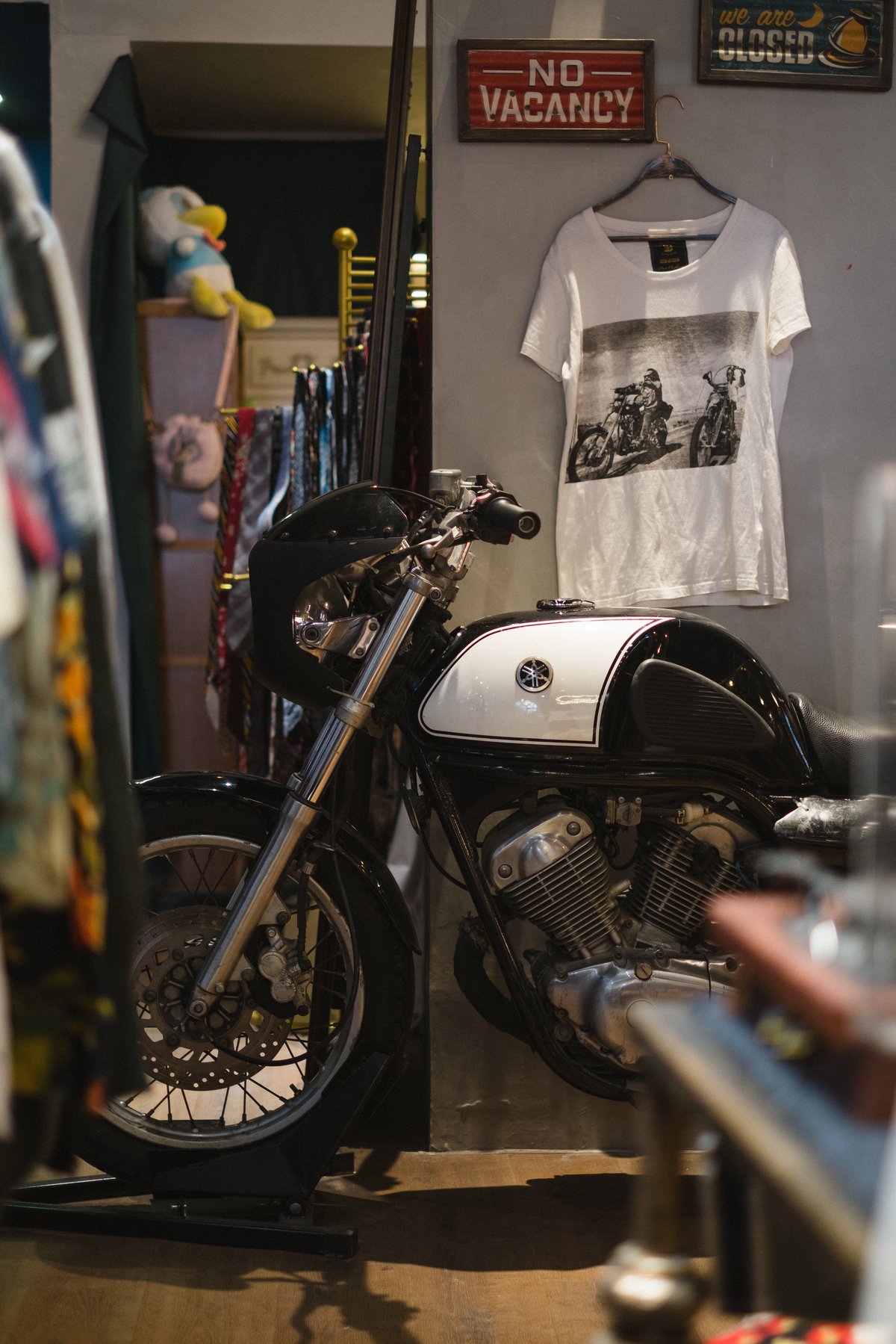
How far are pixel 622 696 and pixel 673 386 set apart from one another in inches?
30.5

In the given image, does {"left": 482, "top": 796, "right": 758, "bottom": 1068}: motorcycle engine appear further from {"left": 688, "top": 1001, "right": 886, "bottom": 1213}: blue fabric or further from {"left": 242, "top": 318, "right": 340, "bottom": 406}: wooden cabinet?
{"left": 242, "top": 318, "right": 340, "bottom": 406}: wooden cabinet

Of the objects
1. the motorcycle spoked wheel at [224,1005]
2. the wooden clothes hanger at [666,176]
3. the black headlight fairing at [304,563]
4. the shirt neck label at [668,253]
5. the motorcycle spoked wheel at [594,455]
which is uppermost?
the wooden clothes hanger at [666,176]

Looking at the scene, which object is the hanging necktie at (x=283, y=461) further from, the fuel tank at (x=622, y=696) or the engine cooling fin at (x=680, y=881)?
the engine cooling fin at (x=680, y=881)

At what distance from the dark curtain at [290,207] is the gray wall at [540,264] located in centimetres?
292

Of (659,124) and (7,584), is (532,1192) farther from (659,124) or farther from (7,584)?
(659,124)

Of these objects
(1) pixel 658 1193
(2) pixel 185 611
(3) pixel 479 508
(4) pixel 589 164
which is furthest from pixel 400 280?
(2) pixel 185 611

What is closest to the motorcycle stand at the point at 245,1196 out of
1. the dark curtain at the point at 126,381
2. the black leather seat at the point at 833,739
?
the black leather seat at the point at 833,739

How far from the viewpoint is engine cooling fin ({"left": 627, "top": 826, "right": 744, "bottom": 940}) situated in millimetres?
1944

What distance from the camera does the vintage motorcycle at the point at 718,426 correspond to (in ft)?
7.72

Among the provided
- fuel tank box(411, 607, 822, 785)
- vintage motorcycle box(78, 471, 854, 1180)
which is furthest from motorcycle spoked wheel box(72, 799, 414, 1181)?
fuel tank box(411, 607, 822, 785)

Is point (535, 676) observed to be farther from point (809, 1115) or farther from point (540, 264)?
point (809, 1115)

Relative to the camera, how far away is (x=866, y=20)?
2.35 meters

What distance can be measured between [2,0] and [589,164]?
9.35 feet

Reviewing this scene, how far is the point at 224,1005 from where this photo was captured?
1.98 m
